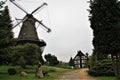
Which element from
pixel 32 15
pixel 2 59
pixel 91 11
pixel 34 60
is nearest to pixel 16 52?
pixel 34 60

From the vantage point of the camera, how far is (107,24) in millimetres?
39031

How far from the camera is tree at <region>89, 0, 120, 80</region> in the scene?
1528 inches

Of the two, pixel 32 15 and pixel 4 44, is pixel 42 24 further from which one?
pixel 4 44

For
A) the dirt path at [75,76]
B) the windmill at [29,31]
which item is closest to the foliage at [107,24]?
the dirt path at [75,76]

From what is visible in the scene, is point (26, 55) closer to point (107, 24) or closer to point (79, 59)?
point (107, 24)

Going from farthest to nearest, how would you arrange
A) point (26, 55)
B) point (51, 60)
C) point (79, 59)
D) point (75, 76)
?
point (79, 59), point (51, 60), point (26, 55), point (75, 76)

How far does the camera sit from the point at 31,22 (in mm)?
78750

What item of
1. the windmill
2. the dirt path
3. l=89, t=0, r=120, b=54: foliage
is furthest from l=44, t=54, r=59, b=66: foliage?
l=89, t=0, r=120, b=54: foliage

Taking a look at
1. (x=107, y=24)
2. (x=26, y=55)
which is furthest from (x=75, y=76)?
(x=107, y=24)

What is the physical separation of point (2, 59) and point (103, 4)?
70.2 feet

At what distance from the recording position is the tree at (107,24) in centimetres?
3881

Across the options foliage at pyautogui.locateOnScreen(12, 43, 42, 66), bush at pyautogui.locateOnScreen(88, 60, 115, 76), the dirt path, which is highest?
foliage at pyautogui.locateOnScreen(12, 43, 42, 66)

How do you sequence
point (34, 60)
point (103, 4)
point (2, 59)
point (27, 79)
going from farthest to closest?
point (34, 60), point (2, 59), point (27, 79), point (103, 4)

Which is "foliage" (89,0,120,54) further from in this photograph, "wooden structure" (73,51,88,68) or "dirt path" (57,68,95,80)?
"wooden structure" (73,51,88,68)
